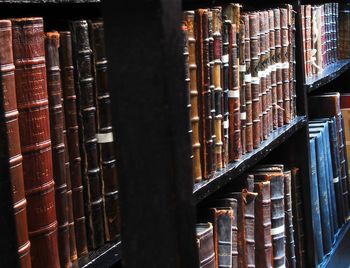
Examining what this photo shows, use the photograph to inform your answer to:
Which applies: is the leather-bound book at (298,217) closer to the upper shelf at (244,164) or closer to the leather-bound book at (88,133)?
the upper shelf at (244,164)

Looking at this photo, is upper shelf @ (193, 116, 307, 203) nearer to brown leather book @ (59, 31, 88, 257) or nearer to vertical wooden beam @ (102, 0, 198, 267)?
brown leather book @ (59, 31, 88, 257)

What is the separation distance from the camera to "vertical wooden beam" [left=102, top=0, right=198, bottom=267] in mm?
553

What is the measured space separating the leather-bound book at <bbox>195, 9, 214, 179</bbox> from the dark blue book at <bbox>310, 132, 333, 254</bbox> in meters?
1.06

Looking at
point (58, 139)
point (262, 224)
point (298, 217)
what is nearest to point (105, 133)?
point (58, 139)

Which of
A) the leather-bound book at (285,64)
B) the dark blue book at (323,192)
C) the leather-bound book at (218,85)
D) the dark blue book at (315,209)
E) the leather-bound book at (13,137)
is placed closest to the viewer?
the leather-bound book at (13,137)

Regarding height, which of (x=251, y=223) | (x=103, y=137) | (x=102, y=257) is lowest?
(x=251, y=223)

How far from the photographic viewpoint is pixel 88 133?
1.07 meters

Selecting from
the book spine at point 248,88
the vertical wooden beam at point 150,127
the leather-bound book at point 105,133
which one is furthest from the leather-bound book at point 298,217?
the vertical wooden beam at point 150,127

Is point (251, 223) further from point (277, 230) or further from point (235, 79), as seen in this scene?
point (235, 79)

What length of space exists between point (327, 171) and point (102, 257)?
1.66 meters

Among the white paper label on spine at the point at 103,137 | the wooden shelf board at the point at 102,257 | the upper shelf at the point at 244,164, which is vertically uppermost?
the white paper label on spine at the point at 103,137

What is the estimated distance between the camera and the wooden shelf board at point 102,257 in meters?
1.03

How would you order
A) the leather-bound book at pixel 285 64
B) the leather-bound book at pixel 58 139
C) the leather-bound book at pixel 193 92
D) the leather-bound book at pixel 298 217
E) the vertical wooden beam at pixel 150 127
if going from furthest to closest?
the leather-bound book at pixel 298 217 → the leather-bound book at pixel 285 64 → the leather-bound book at pixel 193 92 → the leather-bound book at pixel 58 139 → the vertical wooden beam at pixel 150 127

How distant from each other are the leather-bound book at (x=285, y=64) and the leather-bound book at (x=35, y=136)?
1.19 metres
